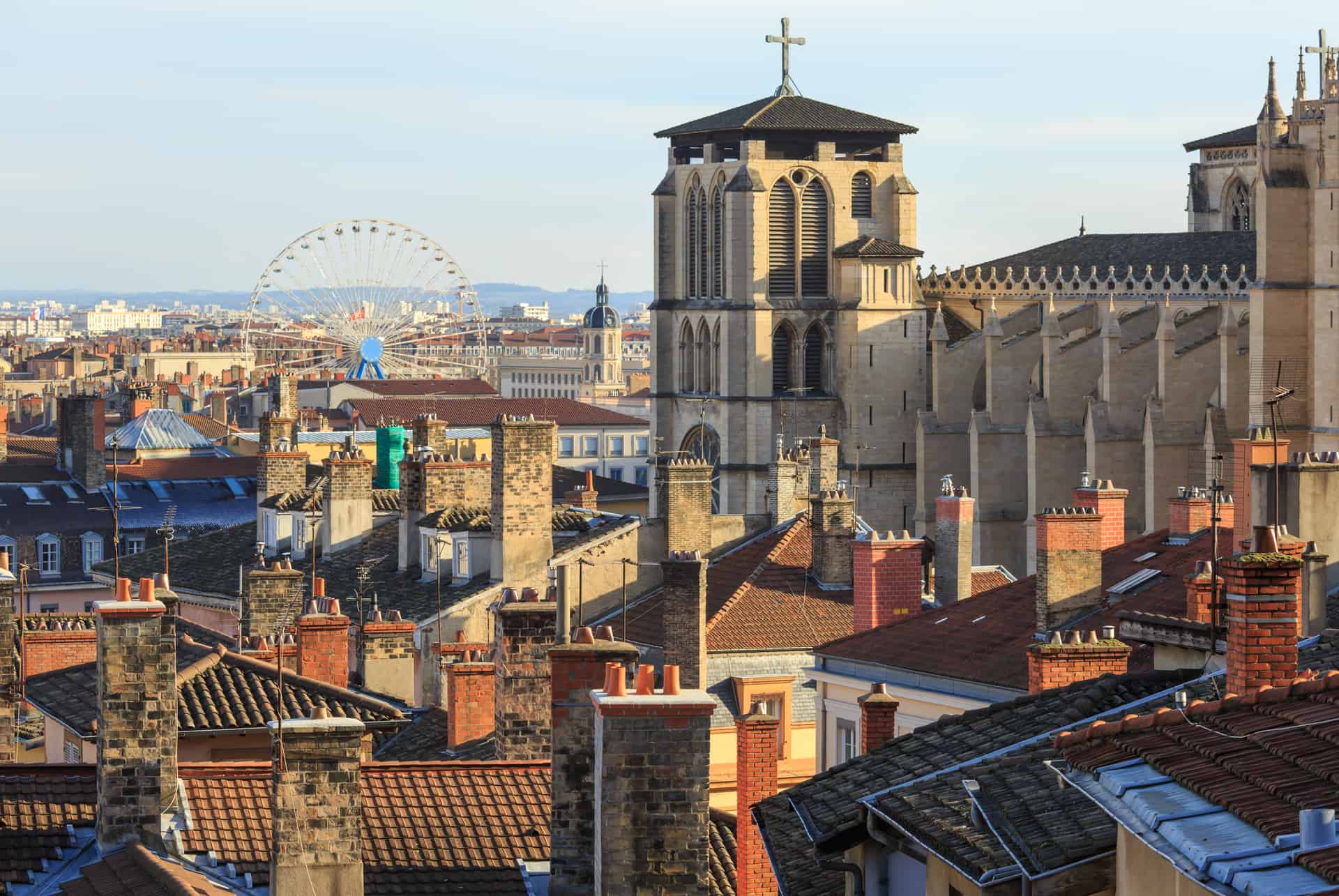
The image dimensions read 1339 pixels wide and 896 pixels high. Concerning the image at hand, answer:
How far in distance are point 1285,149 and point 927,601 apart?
2890 centimetres

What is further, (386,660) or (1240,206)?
(1240,206)

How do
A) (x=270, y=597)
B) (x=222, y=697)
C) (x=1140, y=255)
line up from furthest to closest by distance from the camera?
1. (x=1140, y=255)
2. (x=270, y=597)
3. (x=222, y=697)

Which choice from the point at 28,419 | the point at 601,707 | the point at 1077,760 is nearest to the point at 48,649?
the point at 601,707

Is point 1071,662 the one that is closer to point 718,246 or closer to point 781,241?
point 781,241

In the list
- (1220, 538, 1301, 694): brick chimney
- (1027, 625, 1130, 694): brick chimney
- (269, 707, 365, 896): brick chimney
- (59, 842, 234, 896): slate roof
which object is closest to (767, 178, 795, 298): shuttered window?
(1027, 625, 1130, 694): brick chimney

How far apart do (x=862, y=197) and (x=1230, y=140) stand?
40.9ft

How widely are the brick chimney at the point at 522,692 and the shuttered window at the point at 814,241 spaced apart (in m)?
58.7

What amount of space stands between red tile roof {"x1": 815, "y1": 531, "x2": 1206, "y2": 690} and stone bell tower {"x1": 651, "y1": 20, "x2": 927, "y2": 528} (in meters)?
47.4

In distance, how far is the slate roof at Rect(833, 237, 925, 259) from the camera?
7688cm

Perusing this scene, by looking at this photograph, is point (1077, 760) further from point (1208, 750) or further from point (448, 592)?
point (448, 592)

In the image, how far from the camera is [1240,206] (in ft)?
272

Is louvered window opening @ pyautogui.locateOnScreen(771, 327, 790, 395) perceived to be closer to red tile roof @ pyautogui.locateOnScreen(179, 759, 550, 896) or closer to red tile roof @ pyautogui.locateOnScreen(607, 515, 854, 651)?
red tile roof @ pyautogui.locateOnScreen(607, 515, 854, 651)

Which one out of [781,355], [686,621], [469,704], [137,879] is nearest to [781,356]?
[781,355]

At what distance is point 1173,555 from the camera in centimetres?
2636
